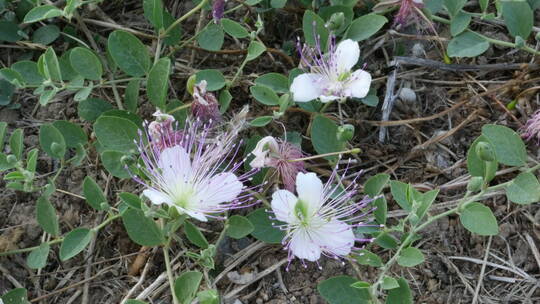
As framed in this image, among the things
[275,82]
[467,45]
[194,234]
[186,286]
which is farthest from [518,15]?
[186,286]

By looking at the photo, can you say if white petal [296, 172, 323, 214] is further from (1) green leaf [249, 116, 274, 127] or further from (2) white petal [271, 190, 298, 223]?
(1) green leaf [249, 116, 274, 127]

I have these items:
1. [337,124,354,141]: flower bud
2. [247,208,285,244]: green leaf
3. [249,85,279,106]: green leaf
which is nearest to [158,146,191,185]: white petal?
[247,208,285,244]: green leaf

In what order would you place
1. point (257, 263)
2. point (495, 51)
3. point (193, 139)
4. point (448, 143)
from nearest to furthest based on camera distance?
point (193, 139), point (257, 263), point (448, 143), point (495, 51)

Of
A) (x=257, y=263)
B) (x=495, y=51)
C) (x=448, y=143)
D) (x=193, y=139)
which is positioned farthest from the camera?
(x=495, y=51)

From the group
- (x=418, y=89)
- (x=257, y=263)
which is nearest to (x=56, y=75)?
(x=257, y=263)

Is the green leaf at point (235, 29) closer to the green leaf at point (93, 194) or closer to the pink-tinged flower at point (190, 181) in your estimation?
the pink-tinged flower at point (190, 181)

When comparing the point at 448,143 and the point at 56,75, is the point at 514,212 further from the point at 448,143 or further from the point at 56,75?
the point at 56,75

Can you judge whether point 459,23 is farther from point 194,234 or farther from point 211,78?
point 194,234
